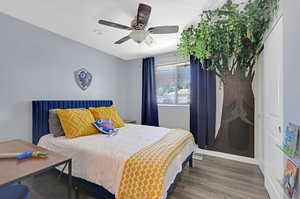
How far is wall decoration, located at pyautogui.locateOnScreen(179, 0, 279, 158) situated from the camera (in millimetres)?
1948

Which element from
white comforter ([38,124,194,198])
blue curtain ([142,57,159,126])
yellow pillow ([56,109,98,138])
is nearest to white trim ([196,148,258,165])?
blue curtain ([142,57,159,126])

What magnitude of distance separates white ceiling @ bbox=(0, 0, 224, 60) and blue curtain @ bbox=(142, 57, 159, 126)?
1266mm

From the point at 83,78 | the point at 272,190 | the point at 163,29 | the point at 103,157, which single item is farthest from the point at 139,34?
the point at 272,190

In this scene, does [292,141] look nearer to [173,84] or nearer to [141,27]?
[141,27]

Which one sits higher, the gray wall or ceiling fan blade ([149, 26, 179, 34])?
ceiling fan blade ([149, 26, 179, 34])

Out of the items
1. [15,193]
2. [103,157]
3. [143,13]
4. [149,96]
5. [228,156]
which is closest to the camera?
[15,193]

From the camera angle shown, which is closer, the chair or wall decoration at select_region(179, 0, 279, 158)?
the chair

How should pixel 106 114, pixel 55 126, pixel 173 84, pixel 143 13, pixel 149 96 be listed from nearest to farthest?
pixel 143 13 < pixel 55 126 < pixel 106 114 < pixel 173 84 < pixel 149 96

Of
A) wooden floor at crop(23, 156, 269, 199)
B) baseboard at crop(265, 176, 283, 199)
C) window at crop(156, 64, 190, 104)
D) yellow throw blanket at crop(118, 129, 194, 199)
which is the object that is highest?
window at crop(156, 64, 190, 104)

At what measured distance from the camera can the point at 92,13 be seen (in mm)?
2113

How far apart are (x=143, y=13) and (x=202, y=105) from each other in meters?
2.27

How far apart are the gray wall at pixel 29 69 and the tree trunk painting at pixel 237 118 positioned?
3.13m

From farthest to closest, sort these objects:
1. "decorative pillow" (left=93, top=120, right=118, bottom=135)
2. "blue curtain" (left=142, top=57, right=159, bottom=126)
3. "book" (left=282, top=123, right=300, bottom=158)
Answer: "blue curtain" (left=142, top=57, right=159, bottom=126), "decorative pillow" (left=93, top=120, right=118, bottom=135), "book" (left=282, top=123, right=300, bottom=158)

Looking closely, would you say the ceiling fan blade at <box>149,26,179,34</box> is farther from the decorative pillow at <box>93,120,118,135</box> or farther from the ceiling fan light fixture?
the decorative pillow at <box>93,120,118,135</box>
